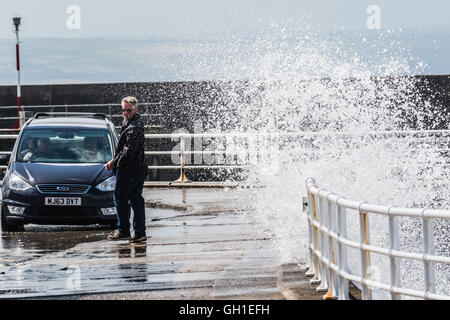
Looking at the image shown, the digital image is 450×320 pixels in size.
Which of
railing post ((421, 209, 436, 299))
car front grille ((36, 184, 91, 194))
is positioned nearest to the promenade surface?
car front grille ((36, 184, 91, 194))

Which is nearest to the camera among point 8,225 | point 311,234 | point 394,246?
point 394,246

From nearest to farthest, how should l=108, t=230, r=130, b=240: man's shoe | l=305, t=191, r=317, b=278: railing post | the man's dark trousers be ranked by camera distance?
l=305, t=191, r=317, b=278: railing post
the man's dark trousers
l=108, t=230, r=130, b=240: man's shoe

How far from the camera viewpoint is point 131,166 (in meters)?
13.3

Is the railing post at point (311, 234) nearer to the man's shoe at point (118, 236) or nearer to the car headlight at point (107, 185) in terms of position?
the man's shoe at point (118, 236)

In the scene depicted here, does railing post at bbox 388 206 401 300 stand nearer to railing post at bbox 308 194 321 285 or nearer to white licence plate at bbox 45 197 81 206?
railing post at bbox 308 194 321 285

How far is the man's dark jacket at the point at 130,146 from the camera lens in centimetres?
1320

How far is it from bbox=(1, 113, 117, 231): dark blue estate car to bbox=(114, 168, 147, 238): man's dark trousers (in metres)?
1.20

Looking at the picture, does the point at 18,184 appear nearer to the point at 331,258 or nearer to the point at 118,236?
the point at 118,236

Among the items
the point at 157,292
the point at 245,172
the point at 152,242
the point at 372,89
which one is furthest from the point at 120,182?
the point at 372,89

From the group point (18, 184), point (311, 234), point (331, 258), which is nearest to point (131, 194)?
point (18, 184)

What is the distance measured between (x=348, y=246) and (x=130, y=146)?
5.42 metres

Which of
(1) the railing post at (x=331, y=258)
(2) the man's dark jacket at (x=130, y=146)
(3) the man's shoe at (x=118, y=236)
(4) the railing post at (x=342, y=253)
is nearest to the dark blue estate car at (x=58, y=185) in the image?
Answer: (3) the man's shoe at (x=118, y=236)

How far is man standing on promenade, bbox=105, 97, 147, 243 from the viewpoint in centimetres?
1322
